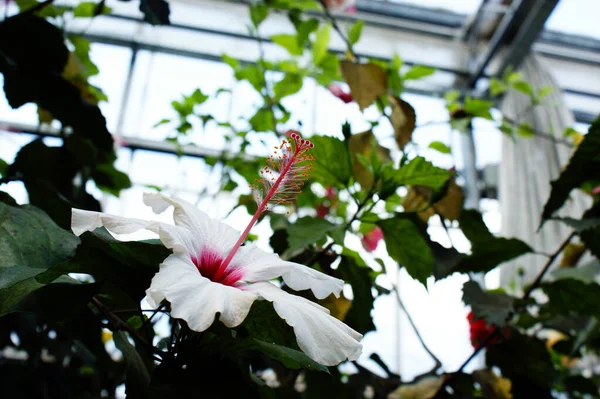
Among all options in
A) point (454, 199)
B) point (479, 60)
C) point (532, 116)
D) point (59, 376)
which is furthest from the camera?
point (479, 60)

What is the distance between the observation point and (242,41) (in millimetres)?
5172

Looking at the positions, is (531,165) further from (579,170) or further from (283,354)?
(283,354)

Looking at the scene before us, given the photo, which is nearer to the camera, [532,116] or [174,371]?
[174,371]

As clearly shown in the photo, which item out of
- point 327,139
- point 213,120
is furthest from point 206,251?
point 213,120

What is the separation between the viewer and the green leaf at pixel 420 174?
651 millimetres

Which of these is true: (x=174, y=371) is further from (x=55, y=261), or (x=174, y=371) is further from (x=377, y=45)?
(x=377, y=45)

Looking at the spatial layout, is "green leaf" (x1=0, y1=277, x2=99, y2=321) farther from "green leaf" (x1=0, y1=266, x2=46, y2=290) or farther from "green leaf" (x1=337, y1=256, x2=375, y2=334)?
"green leaf" (x1=337, y1=256, x2=375, y2=334)

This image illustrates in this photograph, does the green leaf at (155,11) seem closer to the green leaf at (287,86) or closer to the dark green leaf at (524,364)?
the green leaf at (287,86)

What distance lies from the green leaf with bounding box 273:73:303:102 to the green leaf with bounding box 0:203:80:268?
973 millimetres

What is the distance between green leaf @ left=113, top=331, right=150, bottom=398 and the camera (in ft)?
1.38

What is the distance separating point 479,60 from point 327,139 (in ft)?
16.4

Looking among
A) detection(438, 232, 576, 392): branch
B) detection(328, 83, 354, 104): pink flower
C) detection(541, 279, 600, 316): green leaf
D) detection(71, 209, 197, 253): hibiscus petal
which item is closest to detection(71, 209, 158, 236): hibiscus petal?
detection(71, 209, 197, 253): hibiscus petal

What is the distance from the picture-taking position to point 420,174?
25.9 inches

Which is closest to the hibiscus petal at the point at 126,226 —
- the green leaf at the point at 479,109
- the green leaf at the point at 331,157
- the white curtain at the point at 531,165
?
the green leaf at the point at 331,157
